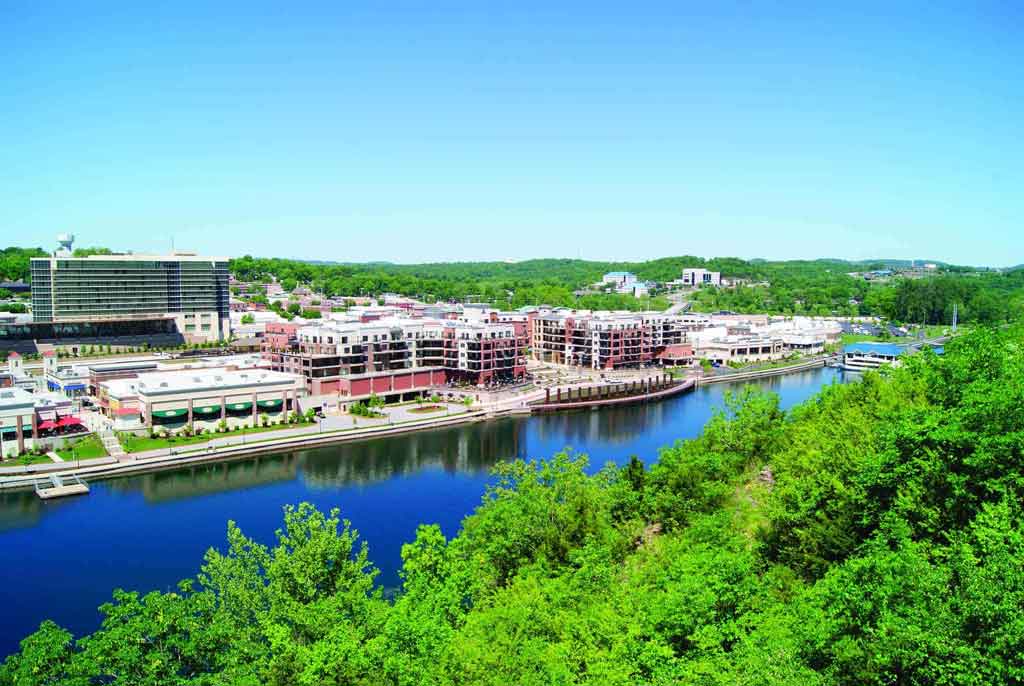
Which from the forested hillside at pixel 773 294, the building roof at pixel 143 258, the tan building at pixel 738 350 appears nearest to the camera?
the building roof at pixel 143 258

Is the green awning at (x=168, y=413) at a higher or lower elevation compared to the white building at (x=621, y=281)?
lower

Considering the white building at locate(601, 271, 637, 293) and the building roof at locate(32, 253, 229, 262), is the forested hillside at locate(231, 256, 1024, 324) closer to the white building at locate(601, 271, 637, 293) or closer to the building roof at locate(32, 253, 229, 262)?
the white building at locate(601, 271, 637, 293)

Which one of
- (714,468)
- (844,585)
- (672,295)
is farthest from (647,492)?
(672,295)

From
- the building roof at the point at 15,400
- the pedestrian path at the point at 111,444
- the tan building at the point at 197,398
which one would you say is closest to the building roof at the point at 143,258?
the tan building at the point at 197,398

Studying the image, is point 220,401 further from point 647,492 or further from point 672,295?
point 672,295

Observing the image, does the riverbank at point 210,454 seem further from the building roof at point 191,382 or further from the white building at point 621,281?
the white building at point 621,281

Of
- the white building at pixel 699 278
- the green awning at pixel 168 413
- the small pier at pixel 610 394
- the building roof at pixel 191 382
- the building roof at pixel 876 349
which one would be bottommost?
the small pier at pixel 610 394
